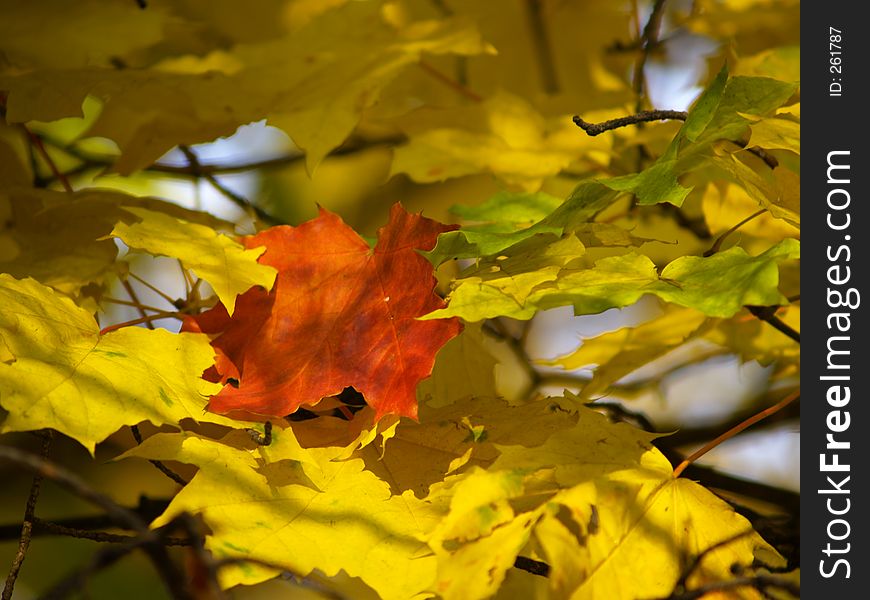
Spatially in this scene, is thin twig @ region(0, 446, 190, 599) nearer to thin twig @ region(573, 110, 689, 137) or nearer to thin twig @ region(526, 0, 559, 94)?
thin twig @ region(573, 110, 689, 137)

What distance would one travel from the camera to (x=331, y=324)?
0.71 m

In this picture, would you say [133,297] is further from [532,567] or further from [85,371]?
[532,567]

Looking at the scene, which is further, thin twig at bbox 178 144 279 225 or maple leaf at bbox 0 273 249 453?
thin twig at bbox 178 144 279 225

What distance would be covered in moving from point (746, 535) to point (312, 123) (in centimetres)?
56

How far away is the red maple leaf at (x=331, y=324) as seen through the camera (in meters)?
0.65

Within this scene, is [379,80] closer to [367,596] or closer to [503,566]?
[503,566]

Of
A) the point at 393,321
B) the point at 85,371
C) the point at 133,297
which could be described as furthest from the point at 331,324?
the point at 133,297

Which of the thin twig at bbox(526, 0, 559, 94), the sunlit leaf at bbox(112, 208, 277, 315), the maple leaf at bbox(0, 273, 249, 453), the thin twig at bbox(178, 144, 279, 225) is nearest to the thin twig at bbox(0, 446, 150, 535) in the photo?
the maple leaf at bbox(0, 273, 249, 453)

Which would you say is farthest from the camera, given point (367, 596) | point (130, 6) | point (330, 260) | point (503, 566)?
point (367, 596)

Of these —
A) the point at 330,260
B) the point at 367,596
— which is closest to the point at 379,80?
the point at 330,260

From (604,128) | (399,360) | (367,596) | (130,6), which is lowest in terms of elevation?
(367,596)

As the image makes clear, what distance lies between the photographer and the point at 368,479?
60cm

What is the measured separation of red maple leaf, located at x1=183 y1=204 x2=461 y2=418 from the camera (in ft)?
2.12

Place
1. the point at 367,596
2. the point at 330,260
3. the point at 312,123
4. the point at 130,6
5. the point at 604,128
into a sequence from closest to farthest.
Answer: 1. the point at 604,128
2. the point at 330,260
3. the point at 312,123
4. the point at 130,6
5. the point at 367,596
